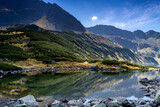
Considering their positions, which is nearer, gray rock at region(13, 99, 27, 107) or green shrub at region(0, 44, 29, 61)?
gray rock at region(13, 99, 27, 107)

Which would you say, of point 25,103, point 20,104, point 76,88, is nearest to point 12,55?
point 76,88

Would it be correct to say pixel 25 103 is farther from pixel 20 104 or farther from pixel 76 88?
pixel 76 88

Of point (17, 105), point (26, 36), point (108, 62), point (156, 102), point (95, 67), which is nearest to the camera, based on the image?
point (17, 105)

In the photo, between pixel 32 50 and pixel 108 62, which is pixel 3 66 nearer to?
pixel 32 50

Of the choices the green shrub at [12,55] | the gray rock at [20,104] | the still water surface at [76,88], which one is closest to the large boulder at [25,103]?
the gray rock at [20,104]

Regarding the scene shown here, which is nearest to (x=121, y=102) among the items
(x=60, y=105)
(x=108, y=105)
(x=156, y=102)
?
(x=108, y=105)

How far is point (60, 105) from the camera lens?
18938 mm

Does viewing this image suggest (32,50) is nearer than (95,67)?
No

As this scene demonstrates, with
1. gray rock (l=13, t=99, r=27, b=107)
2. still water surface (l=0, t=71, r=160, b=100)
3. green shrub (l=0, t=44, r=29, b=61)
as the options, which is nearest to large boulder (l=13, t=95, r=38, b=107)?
A: gray rock (l=13, t=99, r=27, b=107)

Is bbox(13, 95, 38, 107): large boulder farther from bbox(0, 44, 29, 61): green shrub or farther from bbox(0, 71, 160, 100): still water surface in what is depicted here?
bbox(0, 44, 29, 61): green shrub

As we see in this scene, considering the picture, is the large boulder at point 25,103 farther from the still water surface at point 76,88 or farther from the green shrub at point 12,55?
the green shrub at point 12,55

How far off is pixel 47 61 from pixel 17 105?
95.4m

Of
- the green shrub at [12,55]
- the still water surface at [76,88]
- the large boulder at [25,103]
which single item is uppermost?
the green shrub at [12,55]

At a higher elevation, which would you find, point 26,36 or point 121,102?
point 26,36
